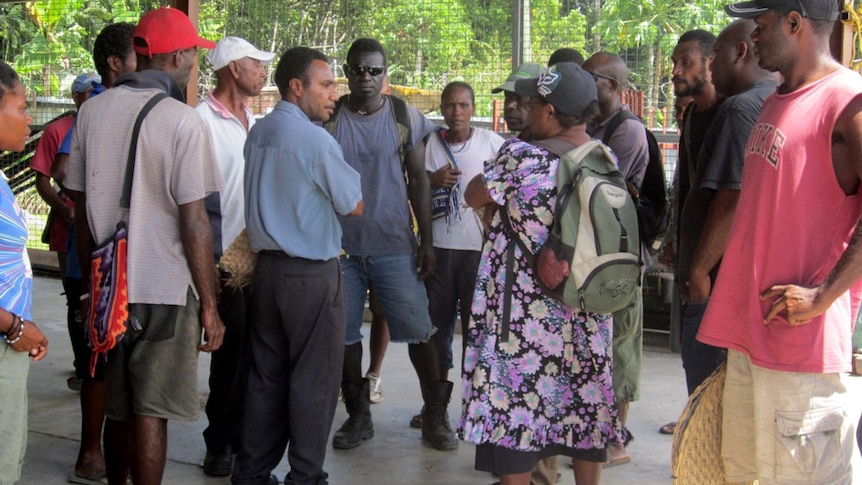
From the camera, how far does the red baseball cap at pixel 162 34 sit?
12.6 ft

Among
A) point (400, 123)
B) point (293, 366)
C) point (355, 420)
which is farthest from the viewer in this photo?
point (355, 420)

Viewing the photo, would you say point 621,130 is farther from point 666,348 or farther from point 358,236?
point 666,348

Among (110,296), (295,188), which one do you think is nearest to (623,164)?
(295,188)

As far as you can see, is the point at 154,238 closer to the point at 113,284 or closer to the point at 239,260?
the point at 113,284

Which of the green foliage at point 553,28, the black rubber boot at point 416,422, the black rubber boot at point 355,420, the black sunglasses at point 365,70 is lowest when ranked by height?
the black rubber boot at point 416,422

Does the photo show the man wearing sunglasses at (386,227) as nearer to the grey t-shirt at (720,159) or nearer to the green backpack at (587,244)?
the green backpack at (587,244)

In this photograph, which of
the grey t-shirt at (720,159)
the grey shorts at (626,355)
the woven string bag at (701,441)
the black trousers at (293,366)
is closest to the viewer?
the woven string bag at (701,441)

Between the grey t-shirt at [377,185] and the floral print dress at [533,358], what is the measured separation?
131 centimetres

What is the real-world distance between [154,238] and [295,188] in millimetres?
616

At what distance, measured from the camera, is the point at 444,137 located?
5.47 metres

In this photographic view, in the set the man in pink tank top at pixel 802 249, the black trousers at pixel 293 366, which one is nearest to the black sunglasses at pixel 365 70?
the black trousers at pixel 293 366

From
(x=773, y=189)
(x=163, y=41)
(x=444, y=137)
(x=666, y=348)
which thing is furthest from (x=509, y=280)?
(x=666, y=348)

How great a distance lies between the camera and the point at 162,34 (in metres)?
Answer: 3.84

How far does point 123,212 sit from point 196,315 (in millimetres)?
493
